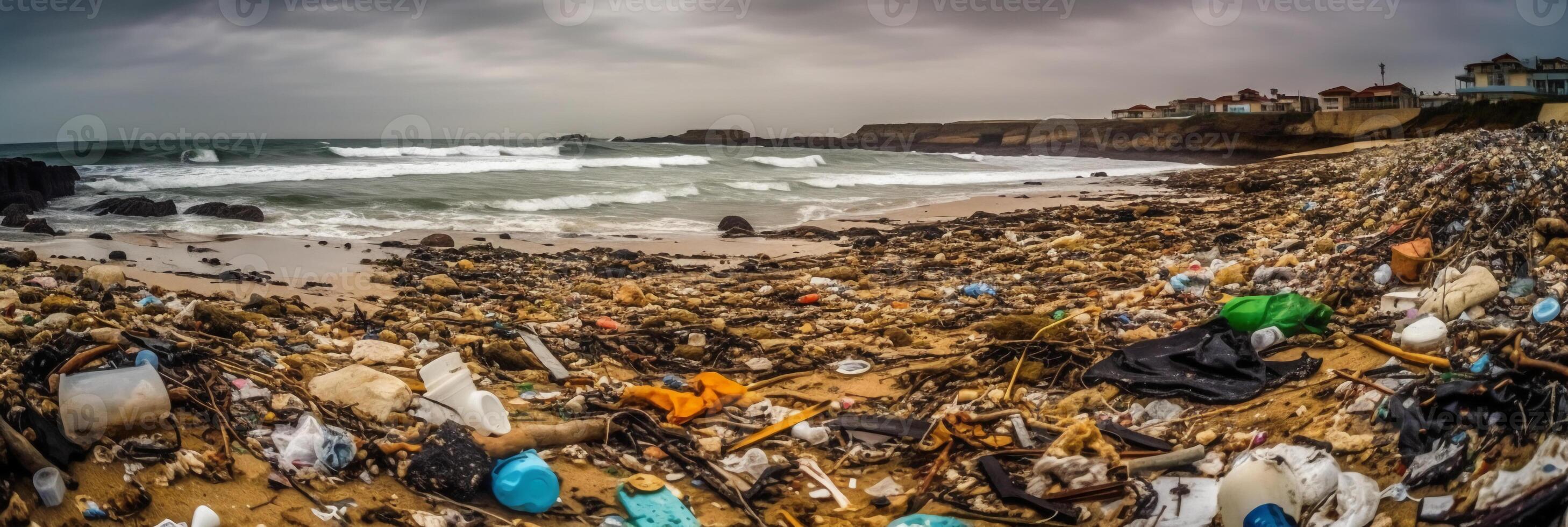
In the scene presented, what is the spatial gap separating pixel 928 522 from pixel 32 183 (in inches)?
784

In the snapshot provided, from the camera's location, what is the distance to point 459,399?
3557 mm

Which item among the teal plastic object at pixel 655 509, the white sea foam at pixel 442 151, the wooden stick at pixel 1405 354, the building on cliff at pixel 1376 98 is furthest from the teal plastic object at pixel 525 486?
the building on cliff at pixel 1376 98

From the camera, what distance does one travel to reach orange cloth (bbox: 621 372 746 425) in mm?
3996

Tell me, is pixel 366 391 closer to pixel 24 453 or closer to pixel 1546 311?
pixel 24 453

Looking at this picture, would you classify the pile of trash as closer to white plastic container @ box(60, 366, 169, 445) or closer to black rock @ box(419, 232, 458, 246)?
white plastic container @ box(60, 366, 169, 445)

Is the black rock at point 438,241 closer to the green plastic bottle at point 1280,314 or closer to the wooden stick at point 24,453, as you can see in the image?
the wooden stick at point 24,453

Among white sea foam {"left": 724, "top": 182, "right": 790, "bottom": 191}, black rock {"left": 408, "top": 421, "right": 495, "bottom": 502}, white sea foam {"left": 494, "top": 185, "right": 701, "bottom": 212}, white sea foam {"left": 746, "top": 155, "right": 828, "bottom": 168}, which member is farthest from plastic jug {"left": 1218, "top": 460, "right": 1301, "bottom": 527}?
white sea foam {"left": 746, "top": 155, "right": 828, "bottom": 168}

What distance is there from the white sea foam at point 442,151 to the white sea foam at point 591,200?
56.9 ft

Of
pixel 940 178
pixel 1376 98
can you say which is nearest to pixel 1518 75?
pixel 1376 98

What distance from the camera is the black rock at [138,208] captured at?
1363cm

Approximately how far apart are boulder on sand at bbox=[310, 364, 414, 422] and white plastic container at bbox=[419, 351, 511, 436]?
4.1 inches

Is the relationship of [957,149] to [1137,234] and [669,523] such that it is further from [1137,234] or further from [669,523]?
[669,523]

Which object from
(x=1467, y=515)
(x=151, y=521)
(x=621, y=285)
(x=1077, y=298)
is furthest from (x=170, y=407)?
(x=1077, y=298)

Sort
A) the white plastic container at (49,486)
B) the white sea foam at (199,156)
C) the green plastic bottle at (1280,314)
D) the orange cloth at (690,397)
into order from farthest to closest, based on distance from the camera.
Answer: the white sea foam at (199,156)
the green plastic bottle at (1280,314)
the orange cloth at (690,397)
the white plastic container at (49,486)
